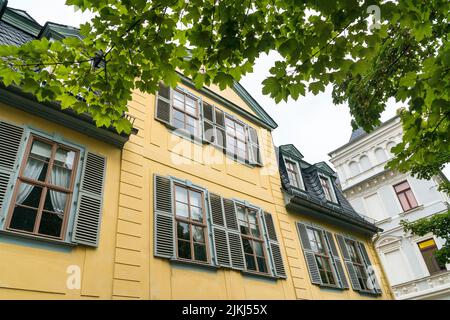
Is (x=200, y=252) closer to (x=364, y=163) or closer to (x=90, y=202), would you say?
(x=90, y=202)

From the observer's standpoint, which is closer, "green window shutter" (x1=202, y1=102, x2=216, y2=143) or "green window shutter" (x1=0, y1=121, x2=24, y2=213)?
"green window shutter" (x1=0, y1=121, x2=24, y2=213)

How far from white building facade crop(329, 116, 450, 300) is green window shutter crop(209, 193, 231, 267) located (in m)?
12.6

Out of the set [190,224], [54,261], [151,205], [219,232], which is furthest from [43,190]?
[219,232]

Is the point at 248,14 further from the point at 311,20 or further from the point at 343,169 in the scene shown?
the point at 343,169

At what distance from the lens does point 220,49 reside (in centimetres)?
380

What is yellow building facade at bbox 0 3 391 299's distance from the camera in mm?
5316

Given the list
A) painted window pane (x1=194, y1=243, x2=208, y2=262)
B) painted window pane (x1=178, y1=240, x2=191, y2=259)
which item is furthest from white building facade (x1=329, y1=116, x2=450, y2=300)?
painted window pane (x1=178, y1=240, x2=191, y2=259)

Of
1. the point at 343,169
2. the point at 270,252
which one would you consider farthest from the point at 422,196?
the point at 270,252

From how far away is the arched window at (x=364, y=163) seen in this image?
25.0 meters

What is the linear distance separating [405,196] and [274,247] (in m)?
17.1

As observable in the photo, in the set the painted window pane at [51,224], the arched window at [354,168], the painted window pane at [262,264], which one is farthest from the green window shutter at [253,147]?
the arched window at [354,168]

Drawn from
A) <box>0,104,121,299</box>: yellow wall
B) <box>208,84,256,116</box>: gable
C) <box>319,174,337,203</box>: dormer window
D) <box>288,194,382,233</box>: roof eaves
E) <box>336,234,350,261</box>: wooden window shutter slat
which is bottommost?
<box>0,104,121,299</box>: yellow wall

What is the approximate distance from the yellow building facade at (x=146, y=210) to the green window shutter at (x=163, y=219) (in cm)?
2

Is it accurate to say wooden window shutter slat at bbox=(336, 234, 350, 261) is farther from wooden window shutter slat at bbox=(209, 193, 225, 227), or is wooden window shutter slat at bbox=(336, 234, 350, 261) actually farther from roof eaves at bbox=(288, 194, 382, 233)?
wooden window shutter slat at bbox=(209, 193, 225, 227)
